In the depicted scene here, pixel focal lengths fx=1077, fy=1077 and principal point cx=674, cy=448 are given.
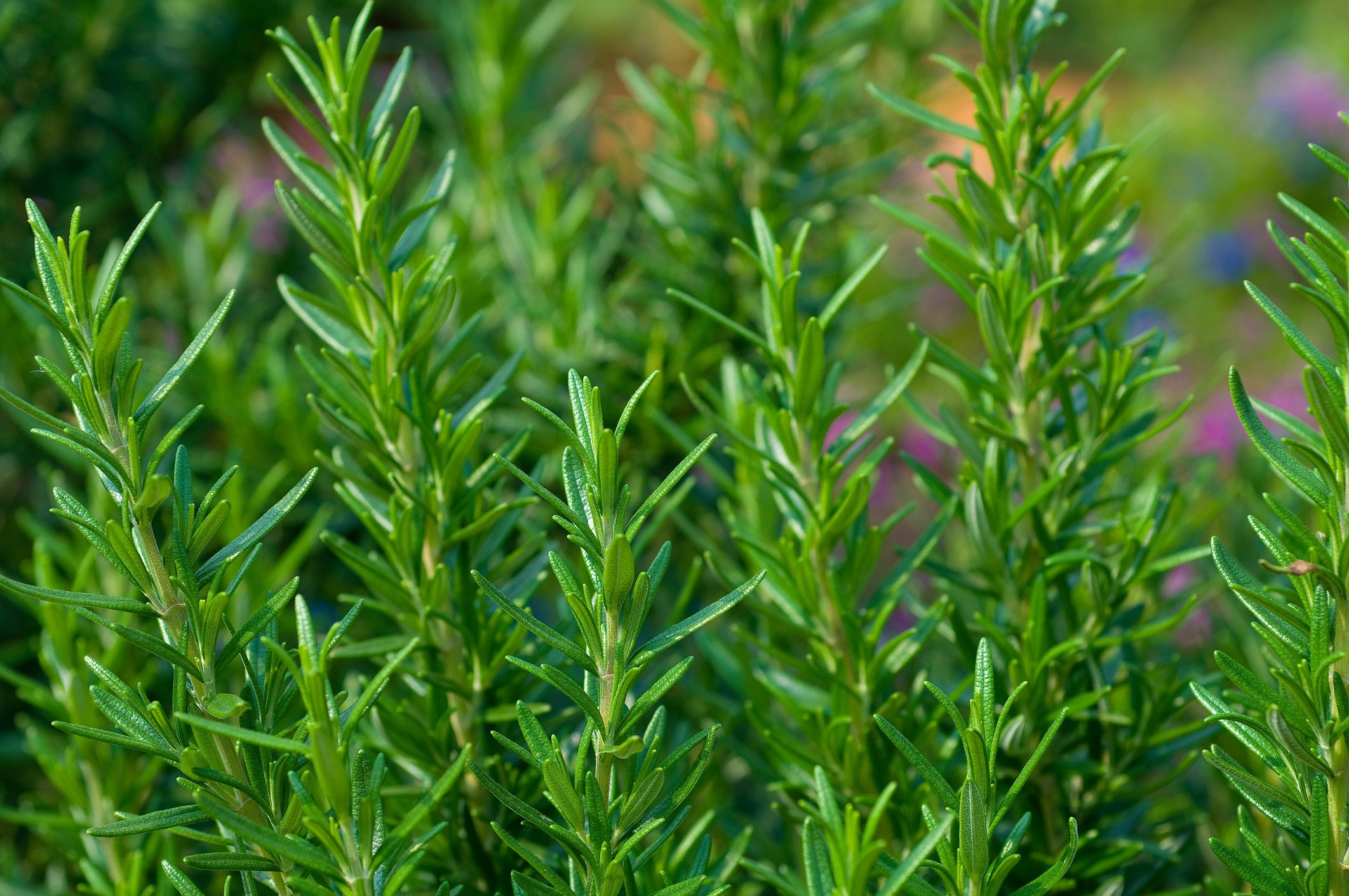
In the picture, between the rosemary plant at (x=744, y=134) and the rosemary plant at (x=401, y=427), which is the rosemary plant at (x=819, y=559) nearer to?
the rosemary plant at (x=401, y=427)

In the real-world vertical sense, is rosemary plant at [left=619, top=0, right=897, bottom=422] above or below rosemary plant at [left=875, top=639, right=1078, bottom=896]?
above

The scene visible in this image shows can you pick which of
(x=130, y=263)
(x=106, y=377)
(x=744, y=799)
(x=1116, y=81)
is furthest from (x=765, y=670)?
(x=1116, y=81)

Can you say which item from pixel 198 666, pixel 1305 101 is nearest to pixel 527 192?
pixel 198 666

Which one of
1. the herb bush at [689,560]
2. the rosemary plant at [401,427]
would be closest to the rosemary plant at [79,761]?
the herb bush at [689,560]

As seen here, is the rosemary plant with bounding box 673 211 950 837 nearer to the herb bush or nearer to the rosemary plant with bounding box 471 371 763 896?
the herb bush

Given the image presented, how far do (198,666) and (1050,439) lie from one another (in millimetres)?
539

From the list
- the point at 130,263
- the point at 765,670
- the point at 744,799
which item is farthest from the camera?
the point at 130,263

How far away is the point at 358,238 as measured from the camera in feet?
2.09

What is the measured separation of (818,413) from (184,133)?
1167 mm

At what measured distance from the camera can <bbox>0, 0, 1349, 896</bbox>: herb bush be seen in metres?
0.52

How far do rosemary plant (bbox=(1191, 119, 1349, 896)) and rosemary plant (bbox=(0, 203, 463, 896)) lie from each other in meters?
0.40

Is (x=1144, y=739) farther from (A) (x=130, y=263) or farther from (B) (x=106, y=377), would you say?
(A) (x=130, y=263)

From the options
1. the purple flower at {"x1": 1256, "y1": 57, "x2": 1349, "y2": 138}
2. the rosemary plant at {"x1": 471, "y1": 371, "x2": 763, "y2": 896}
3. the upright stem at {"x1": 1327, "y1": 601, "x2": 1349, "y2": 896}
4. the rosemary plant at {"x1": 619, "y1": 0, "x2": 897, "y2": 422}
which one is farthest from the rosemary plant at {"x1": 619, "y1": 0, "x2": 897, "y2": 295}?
the purple flower at {"x1": 1256, "y1": 57, "x2": 1349, "y2": 138}

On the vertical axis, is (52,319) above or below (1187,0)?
below
